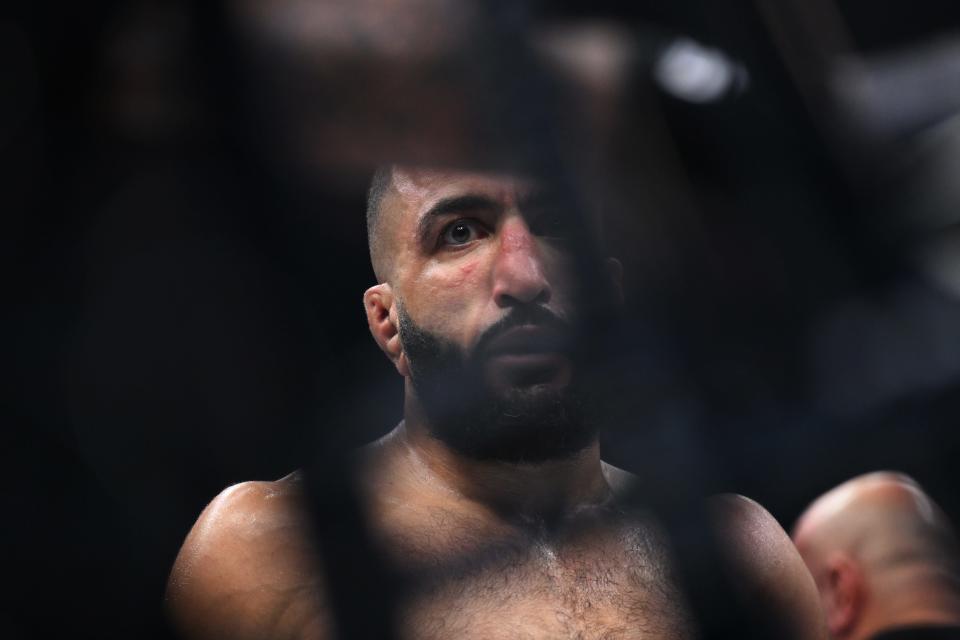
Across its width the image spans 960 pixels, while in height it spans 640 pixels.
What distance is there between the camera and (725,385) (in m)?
3.56

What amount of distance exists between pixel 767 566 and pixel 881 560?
1.26 feet

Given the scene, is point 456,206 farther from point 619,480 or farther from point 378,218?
point 619,480

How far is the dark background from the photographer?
8.79ft

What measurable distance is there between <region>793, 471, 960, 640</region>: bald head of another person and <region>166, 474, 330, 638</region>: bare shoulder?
1316 mm

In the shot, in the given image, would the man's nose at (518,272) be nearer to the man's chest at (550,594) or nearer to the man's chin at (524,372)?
the man's chin at (524,372)

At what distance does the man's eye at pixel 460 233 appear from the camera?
2.36m

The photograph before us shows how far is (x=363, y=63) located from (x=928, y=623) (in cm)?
181

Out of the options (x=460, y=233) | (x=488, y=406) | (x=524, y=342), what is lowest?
(x=488, y=406)

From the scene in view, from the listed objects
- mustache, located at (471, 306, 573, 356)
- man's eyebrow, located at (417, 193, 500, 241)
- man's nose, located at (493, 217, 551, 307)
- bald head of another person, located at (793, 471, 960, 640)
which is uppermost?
man's eyebrow, located at (417, 193, 500, 241)

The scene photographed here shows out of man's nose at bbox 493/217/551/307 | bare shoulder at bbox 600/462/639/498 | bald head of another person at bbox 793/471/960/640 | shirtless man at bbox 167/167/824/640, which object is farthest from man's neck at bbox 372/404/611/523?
bald head of another person at bbox 793/471/960/640

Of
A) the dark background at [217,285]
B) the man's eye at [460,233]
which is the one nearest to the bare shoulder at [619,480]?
the dark background at [217,285]

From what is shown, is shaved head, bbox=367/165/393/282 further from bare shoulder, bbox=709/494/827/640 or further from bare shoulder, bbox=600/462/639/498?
bare shoulder, bbox=709/494/827/640

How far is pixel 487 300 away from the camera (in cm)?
231

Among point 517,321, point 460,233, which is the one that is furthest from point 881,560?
point 460,233
